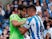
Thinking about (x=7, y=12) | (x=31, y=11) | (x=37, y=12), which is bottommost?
(x=7, y=12)

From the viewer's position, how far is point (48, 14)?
7613 millimetres

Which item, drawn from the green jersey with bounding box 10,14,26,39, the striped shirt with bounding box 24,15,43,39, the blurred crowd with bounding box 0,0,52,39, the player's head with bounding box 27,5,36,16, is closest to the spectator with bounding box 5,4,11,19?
the blurred crowd with bounding box 0,0,52,39

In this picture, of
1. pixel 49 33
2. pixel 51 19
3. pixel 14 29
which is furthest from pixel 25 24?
pixel 51 19

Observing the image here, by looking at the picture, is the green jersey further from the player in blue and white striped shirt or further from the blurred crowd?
the blurred crowd

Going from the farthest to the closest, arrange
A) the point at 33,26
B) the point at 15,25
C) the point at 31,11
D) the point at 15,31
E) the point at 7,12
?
the point at 7,12
the point at 15,31
the point at 15,25
the point at 31,11
the point at 33,26

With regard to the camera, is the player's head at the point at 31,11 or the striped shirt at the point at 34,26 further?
the player's head at the point at 31,11

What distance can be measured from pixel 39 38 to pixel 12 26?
2.11 feet

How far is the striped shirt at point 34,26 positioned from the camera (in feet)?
12.4

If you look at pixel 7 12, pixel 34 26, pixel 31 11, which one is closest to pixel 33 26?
pixel 34 26

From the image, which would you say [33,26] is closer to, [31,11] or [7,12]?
[31,11]

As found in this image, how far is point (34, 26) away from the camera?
3.79m

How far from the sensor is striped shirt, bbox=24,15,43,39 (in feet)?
12.4

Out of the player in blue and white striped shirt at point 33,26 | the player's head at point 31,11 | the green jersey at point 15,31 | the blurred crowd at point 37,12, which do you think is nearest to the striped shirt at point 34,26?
the player in blue and white striped shirt at point 33,26

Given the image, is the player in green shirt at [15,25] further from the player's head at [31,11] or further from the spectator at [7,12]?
the spectator at [7,12]
